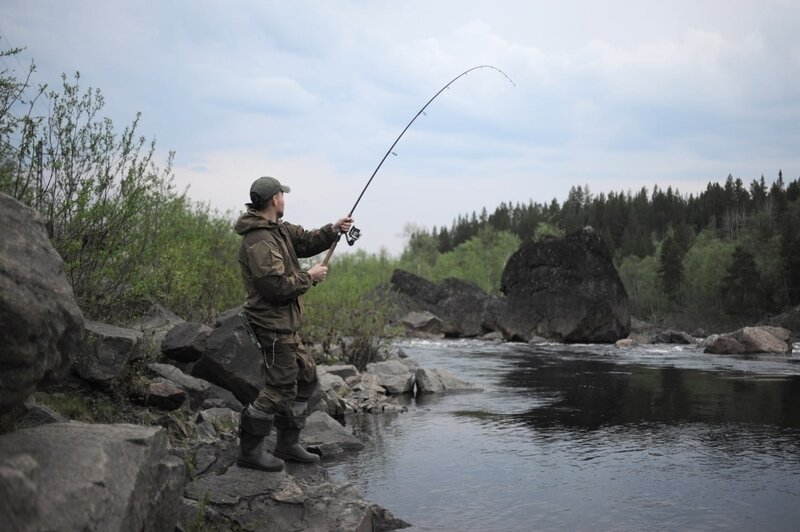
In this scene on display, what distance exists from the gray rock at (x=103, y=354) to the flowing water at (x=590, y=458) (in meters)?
2.97

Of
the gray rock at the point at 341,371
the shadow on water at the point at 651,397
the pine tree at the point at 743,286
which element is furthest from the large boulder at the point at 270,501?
the pine tree at the point at 743,286

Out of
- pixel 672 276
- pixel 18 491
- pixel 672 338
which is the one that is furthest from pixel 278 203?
pixel 672 276

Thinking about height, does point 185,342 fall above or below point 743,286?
below

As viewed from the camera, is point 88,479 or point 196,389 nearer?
point 88,479

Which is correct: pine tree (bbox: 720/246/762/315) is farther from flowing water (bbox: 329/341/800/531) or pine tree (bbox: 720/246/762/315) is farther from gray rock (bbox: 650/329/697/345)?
flowing water (bbox: 329/341/800/531)

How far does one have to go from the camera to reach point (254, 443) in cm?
648

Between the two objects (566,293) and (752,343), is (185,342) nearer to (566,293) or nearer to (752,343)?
(752,343)

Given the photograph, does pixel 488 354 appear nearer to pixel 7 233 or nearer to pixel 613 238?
pixel 7 233

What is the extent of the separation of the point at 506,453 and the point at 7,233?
23.0 ft

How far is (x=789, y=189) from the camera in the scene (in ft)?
327

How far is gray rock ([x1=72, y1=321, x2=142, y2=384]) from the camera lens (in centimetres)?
907

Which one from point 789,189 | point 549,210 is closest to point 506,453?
point 789,189

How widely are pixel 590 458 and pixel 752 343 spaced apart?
22575 mm

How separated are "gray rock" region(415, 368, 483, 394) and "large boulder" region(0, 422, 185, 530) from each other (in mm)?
11900
